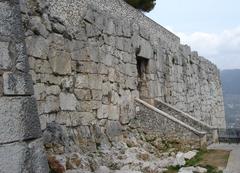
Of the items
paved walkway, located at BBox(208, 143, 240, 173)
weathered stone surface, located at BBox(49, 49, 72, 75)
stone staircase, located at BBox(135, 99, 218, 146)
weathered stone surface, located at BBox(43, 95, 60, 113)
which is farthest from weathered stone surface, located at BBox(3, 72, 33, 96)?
stone staircase, located at BBox(135, 99, 218, 146)

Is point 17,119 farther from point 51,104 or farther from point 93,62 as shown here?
point 93,62

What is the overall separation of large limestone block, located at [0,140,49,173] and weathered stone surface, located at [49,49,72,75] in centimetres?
442

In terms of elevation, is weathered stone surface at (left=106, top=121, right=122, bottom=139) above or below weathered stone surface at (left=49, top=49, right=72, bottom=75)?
below

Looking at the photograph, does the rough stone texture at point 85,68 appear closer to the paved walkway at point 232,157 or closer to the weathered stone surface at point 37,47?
the weathered stone surface at point 37,47

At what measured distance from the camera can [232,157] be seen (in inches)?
386

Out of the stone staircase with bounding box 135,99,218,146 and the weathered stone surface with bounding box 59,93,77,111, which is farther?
the stone staircase with bounding box 135,99,218,146

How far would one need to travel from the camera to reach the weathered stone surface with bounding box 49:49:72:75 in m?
8.12

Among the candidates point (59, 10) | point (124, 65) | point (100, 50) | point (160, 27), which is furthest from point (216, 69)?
point (59, 10)

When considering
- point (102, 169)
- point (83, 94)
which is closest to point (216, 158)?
point (102, 169)

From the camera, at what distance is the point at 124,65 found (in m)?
11.6

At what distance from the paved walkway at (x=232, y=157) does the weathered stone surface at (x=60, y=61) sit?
150 inches

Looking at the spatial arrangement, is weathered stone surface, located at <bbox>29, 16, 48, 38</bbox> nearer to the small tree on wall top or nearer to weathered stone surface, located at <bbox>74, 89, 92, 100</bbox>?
weathered stone surface, located at <bbox>74, 89, 92, 100</bbox>

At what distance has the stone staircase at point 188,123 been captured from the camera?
11227 millimetres

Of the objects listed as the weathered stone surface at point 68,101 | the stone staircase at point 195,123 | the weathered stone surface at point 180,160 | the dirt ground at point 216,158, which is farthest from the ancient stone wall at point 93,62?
the dirt ground at point 216,158
